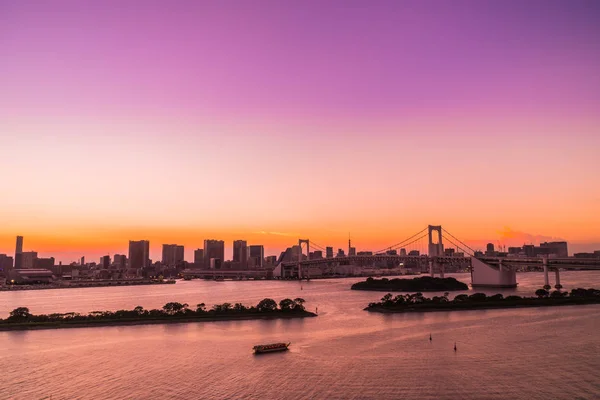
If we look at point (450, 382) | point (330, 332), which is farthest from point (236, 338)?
point (450, 382)

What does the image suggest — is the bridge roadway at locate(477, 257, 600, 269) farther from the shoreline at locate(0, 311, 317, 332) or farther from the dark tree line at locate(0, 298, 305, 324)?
the dark tree line at locate(0, 298, 305, 324)

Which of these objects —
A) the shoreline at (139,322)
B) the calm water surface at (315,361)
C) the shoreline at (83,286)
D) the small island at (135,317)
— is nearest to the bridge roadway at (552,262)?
the calm water surface at (315,361)

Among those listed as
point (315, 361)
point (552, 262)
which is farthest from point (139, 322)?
point (552, 262)

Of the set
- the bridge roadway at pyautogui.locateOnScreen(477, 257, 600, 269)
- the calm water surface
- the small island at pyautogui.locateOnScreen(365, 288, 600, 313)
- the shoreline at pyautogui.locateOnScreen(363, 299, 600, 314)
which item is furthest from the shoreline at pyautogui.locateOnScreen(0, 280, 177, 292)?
the bridge roadway at pyautogui.locateOnScreen(477, 257, 600, 269)

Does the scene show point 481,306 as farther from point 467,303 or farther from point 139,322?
point 139,322

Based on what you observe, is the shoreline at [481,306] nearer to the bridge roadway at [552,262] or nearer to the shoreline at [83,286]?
the bridge roadway at [552,262]

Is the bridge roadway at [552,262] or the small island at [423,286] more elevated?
the bridge roadway at [552,262]

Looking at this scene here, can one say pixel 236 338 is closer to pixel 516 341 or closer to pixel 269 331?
pixel 269 331

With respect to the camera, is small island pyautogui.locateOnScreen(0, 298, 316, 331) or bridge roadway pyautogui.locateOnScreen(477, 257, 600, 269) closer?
small island pyautogui.locateOnScreen(0, 298, 316, 331)
